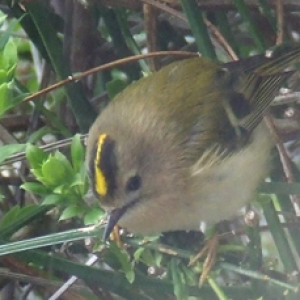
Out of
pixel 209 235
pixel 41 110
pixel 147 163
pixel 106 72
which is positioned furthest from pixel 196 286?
pixel 106 72

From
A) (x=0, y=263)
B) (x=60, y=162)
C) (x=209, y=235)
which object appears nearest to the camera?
(x=60, y=162)

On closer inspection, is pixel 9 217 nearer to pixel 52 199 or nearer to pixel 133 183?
pixel 52 199

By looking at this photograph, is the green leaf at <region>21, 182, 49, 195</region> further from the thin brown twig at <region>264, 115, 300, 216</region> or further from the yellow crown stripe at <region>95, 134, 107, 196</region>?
the thin brown twig at <region>264, 115, 300, 216</region>

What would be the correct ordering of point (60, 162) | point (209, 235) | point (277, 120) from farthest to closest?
point (277, 120) → point (209, 235) → point (60, 162)

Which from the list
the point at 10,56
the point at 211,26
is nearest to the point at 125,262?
the point at 10,56

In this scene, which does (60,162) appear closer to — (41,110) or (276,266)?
(41,110)

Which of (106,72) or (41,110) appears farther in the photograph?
(106,72)

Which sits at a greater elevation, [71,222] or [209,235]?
[71,222]
